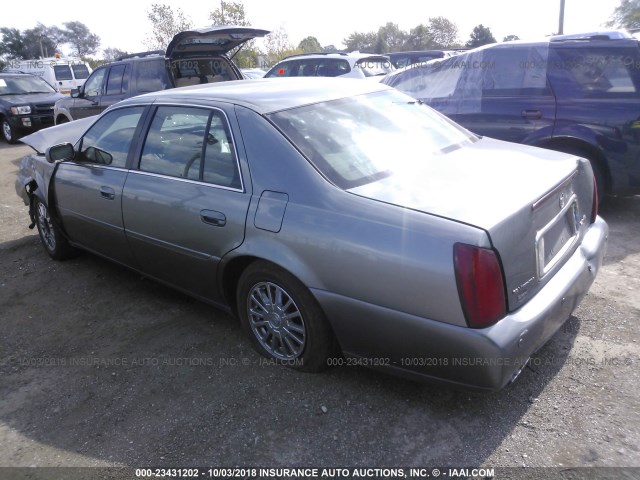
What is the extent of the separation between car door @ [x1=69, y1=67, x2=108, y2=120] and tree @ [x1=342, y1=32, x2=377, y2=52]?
2170 inches

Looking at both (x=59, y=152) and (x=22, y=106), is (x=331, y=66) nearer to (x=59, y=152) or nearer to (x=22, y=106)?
(x=22, y=106)

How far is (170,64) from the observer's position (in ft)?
27.6

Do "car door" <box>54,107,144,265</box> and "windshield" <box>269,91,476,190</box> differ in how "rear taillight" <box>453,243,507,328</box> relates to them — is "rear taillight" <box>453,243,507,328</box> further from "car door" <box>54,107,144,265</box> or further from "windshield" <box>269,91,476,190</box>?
"car door" <box>54,107,144,265</box>

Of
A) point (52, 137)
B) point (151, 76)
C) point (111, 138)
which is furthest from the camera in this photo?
point (151, 76)

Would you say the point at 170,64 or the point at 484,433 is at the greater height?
the point at 170,64

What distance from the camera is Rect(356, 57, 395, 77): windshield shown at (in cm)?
1270

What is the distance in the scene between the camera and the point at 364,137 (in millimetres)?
3133

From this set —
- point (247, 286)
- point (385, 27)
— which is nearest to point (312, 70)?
point (247, 286)

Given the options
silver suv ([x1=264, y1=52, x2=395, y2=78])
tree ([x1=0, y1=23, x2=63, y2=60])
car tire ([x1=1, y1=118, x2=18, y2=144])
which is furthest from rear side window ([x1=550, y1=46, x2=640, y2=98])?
tree ([x1=0, y1=23, x2=63, y2=60])

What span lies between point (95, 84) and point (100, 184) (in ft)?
22.3

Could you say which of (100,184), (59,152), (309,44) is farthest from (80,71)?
(309,44)

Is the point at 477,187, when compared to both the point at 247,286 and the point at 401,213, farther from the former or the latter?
the point at 247,286

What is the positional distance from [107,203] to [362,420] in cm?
251

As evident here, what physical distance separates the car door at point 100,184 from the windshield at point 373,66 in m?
9.16
